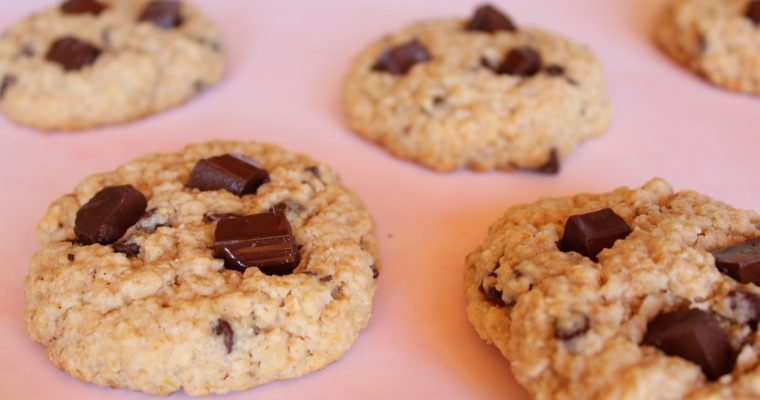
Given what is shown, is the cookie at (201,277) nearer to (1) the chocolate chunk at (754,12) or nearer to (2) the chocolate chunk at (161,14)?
(2) the chocolate chunk at (161,14)

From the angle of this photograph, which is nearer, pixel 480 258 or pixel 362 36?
pixel 480 258

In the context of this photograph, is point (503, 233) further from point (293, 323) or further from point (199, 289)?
point (199, 289)

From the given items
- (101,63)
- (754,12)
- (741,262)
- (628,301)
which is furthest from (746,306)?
(101,63)


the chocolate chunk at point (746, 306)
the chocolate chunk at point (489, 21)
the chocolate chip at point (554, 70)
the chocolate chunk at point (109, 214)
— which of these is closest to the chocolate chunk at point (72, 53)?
the chocolate chunk at point (109, 214)

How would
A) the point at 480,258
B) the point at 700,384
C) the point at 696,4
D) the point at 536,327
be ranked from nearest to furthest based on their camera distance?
the point at 700,384 → the point at 536,327 → the point at 480,258 → the point at 696,4

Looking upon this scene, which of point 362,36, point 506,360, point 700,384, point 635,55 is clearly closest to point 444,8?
point 362,36

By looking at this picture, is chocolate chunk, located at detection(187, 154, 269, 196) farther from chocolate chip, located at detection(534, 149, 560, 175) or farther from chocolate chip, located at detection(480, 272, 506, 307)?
chocolate chip, located at detection(534, 149, 560, 175)

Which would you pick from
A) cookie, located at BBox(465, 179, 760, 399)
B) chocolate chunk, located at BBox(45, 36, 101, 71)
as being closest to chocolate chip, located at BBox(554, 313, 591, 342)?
cookie, located at BBox(465, 179, 760, 399)
